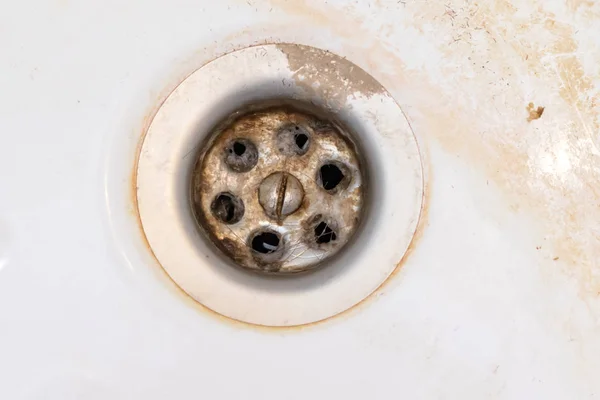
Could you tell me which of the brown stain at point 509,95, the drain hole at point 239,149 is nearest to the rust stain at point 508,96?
the brown stain at point 509,95

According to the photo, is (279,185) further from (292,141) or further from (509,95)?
(509,95)

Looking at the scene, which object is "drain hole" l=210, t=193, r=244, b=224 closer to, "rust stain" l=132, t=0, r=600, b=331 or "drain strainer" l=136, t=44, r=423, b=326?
"drain strainer" l=136, t=44, r=423, b=326

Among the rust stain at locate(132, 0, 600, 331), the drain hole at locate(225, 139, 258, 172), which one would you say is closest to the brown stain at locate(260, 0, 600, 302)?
the rust stain at locate(132, 0, 600, 331)

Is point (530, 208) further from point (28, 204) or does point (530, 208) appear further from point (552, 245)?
point (28, 204)

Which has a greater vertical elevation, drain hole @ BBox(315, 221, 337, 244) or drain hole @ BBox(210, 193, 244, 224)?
drain hole @ BBox(210, 193, 244, 224)

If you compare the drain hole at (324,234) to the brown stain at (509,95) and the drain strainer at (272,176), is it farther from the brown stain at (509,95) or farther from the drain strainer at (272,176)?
the brown stain at (509,95)

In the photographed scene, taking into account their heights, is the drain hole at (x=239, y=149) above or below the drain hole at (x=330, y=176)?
above

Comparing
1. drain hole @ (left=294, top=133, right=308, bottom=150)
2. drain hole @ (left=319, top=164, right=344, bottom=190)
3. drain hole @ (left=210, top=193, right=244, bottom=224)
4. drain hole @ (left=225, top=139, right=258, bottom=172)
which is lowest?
drain hole @ (left=210, top=193, right=244, bottom=224)
